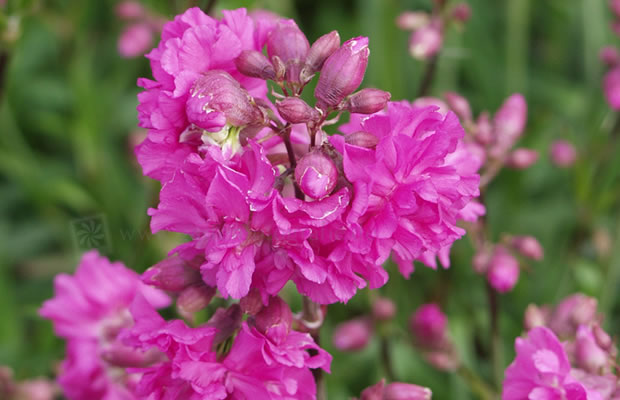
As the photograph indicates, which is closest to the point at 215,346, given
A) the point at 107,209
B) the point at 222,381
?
the point at 222,381

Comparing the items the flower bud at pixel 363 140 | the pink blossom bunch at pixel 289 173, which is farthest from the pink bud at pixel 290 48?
the flower bud at pixel 363 140

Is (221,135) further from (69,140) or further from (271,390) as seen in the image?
(69,140)

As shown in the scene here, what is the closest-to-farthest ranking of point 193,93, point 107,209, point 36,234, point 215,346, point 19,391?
point 193,93 < point 215,346 < point 19,391 < point 107,209 < point 36,234

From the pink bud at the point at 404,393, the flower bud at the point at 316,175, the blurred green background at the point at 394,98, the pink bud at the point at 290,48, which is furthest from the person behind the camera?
the blurred green background at the point at 394,98

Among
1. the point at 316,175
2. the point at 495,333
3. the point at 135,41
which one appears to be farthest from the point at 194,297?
the point at 135,41

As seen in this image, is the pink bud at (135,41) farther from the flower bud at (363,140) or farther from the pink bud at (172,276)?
the flower bud at (363,140)

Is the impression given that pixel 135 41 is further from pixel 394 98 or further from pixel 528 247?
pixel 528 247
